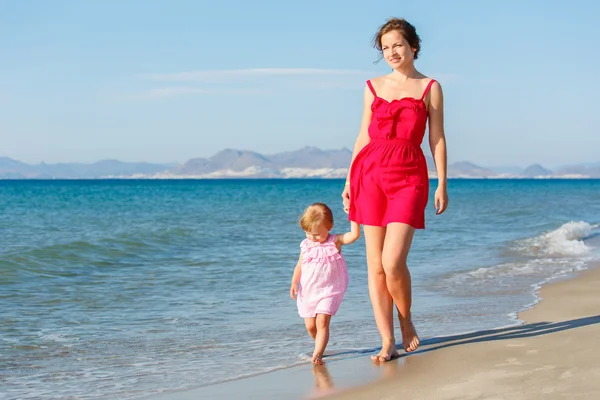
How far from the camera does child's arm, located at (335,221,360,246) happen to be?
4.91 meters

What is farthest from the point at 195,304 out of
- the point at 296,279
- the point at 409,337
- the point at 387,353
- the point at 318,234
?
the point at 387,353

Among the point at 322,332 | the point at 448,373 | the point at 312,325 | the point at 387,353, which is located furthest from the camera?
the point at 312,325

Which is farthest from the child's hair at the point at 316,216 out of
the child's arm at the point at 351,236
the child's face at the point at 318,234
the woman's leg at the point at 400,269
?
the woman's leg at the point at 400,269

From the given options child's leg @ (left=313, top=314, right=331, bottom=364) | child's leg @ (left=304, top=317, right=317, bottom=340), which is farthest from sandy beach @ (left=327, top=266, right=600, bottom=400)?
child's leg @ (left=304, top=317, right=317, bottom=340)

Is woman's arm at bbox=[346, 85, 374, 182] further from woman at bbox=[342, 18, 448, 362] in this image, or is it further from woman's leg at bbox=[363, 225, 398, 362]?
woman's leg at bbox=[363, 225, 398, 362]

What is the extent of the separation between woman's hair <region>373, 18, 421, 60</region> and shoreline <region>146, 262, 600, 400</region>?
1.87 meters

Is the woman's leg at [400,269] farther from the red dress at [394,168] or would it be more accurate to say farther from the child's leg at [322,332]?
the child's leg at [322,332]

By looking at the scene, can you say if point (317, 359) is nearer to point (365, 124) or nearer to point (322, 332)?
point (322, 332)

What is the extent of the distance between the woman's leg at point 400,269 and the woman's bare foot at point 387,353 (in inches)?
7.5

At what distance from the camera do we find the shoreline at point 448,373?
400cm

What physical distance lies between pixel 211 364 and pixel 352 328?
1439 millimetres

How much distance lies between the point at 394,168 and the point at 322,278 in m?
0.87

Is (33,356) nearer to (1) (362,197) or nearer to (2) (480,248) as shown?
(1) (362,197)

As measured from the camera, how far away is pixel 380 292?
16.3ft
